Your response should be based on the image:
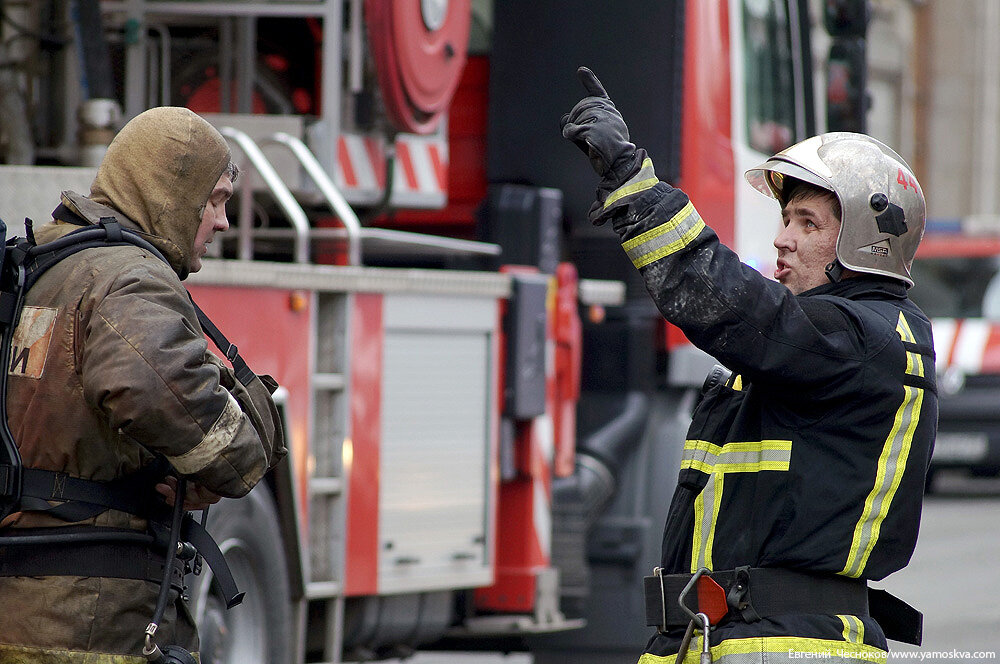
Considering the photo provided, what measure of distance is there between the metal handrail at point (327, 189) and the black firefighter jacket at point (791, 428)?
2.12 meters

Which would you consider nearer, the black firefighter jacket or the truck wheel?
the black firefighter jacket

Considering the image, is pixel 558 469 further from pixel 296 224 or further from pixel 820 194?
pixel 820 194

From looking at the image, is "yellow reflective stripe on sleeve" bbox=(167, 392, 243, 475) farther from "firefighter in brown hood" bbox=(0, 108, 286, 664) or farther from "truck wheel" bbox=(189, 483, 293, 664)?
"truck wheel" bbox=(189, 483, 293, 664)

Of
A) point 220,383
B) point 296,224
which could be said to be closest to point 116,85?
point 296,224

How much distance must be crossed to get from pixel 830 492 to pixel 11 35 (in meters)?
3.39

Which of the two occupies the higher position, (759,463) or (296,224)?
(296,224)

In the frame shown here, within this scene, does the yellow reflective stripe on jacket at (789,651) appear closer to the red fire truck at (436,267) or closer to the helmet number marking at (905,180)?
the helmet number marking at (905,180)

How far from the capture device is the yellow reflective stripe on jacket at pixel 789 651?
112 inches

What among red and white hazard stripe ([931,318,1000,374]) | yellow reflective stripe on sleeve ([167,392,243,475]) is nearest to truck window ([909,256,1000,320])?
red and white hazard stripe ([931,318,1000,374])

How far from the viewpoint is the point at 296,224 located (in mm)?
4789

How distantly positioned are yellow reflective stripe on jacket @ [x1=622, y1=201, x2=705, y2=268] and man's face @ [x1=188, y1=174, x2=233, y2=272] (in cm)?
87

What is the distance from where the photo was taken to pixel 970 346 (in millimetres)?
14281

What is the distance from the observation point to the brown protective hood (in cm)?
302

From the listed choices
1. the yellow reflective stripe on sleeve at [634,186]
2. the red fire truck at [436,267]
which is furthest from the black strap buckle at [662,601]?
the red fire truck at [436,267]
